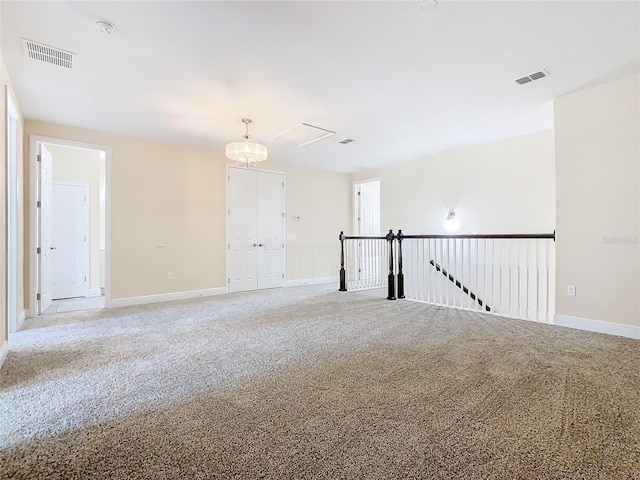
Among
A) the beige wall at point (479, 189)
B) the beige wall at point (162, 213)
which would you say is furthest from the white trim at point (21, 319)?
the beige wall at point (479, 189)

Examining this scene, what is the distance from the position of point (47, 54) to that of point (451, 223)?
6.07 metres

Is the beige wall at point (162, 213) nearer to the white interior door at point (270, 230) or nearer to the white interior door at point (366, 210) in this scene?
the white interior door at point (270, 230)

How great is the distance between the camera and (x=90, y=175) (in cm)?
646

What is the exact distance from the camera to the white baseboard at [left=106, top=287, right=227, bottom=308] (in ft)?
16.5

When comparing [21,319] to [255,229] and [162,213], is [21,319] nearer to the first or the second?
[162,213]

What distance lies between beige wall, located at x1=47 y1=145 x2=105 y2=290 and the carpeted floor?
341cm

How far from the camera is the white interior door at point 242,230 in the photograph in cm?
633

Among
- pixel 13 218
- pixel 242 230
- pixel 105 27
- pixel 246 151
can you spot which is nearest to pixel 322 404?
pixel 105 27

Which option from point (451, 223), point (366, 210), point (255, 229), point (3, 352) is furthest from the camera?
point (366, 210)

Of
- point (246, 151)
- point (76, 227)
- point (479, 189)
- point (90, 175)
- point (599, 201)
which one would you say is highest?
point (90, 175)

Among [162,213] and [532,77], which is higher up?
[532,77]

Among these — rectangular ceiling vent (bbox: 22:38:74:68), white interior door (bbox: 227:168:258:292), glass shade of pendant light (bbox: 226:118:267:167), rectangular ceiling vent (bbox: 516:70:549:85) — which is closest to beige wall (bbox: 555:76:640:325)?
rectangular ceiling vent (bbox: 516:70:549:85)

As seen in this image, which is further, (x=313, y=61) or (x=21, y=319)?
(x=21, y=319)

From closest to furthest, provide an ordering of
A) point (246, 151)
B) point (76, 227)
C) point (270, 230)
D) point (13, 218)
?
point (13, 218) < point (246, 151) < point (76, 227) < point (270, 230)
